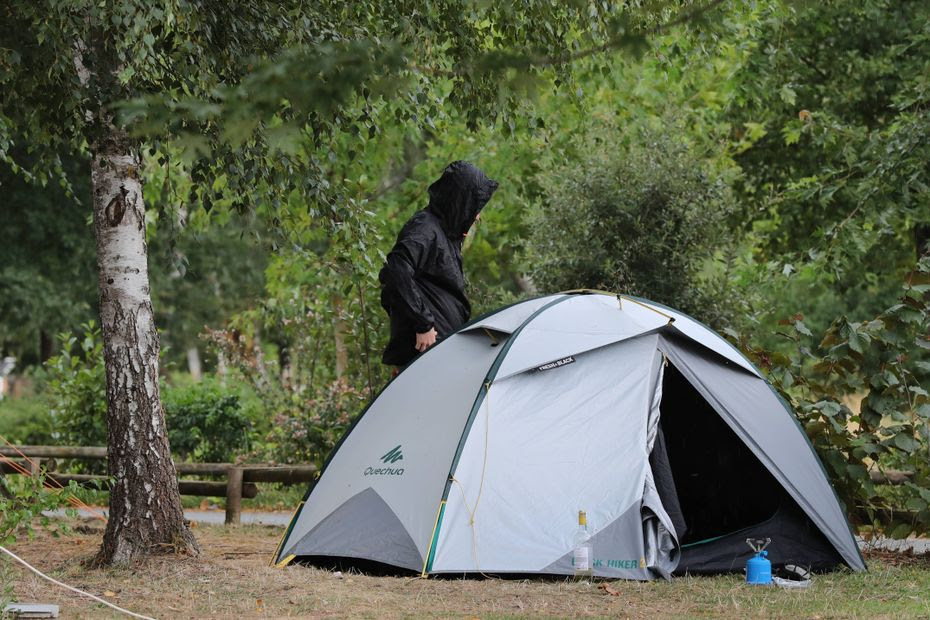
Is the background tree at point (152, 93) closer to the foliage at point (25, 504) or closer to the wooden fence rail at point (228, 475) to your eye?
the foliage at point (25, 504)

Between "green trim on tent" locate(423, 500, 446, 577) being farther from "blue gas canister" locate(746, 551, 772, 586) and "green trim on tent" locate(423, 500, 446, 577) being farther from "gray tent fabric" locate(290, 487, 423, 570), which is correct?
"blue gas canister" locate(746, 551, 772, 586)

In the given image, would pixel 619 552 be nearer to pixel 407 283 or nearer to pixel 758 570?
pixel 758 570

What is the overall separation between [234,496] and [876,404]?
16.8 feet

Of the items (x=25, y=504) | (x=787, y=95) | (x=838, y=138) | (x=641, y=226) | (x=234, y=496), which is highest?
(x=787, y=95)

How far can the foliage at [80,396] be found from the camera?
38.0 feet

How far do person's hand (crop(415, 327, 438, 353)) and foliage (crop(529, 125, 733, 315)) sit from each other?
2.62m

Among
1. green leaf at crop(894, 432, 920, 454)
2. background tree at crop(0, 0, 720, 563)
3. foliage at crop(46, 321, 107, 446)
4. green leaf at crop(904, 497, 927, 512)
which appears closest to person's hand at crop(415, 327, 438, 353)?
background tree at crop(0, 0, 720, 563)

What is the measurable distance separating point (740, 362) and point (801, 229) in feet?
26.9

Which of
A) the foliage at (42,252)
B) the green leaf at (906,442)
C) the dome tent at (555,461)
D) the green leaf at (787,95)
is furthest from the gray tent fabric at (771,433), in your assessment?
the foliage at (42,252)

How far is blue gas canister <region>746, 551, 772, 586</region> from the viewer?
5.56 m

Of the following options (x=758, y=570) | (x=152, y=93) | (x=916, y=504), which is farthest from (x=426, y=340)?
(x=916, y=504)

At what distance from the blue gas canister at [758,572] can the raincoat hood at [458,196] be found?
2626mm

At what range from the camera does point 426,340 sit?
654 centimetres

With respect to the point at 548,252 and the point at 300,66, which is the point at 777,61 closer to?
the point at 548,252
